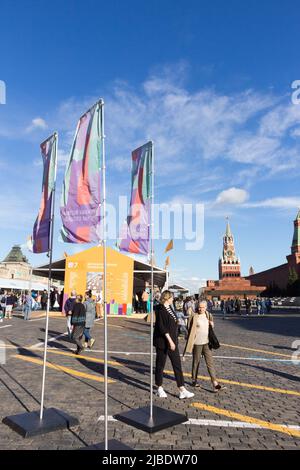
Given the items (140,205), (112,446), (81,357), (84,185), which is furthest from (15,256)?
(112,446)

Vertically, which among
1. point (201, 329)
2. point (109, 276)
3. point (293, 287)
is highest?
point (109, 276)

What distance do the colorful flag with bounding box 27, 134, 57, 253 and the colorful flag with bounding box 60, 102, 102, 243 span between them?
46cm

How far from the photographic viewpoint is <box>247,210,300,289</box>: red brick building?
356 feet

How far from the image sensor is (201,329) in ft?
24.1

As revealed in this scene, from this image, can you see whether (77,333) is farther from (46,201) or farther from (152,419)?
(152,419)

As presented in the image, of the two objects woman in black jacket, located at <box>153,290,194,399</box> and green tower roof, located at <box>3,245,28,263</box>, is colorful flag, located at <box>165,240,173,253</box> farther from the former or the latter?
green tower roof, located at <box>3,245,28,263</box>

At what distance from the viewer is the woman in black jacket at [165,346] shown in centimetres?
648

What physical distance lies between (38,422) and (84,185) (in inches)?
140

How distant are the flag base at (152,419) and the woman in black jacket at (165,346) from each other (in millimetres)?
954

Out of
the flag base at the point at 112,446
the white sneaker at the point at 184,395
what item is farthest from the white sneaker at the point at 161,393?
the flag base at the point at 112,446

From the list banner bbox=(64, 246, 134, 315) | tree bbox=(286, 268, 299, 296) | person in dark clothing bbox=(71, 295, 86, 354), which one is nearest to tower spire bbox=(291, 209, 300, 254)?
tree bbox=(286, 268, 299, 296)

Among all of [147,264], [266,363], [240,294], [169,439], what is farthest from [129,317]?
[240,294]
